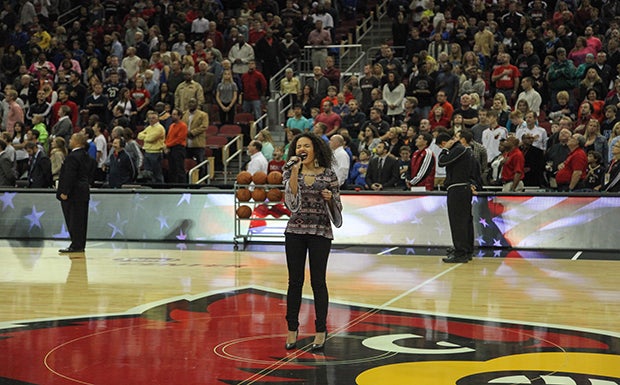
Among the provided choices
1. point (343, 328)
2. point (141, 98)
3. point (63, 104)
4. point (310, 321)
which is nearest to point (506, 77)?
point (141, 98)

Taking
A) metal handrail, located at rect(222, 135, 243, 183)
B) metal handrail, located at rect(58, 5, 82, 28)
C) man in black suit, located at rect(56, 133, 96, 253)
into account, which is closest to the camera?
man in black suit, located at rect(56, 133, 96, 253)

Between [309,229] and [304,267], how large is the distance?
13.4 inches

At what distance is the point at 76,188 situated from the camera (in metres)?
16.0

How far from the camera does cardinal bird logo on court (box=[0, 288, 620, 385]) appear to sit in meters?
7.40

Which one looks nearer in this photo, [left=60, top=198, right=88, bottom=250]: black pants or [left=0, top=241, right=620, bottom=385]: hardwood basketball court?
[left=0, top=241, right=620, bottom=385]: hardwood basketball court

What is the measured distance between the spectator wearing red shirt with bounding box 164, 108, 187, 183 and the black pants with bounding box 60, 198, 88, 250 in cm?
487

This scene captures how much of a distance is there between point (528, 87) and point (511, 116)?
136 centimetres

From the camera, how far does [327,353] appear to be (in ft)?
27.2

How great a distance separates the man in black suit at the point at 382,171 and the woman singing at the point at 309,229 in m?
9.29

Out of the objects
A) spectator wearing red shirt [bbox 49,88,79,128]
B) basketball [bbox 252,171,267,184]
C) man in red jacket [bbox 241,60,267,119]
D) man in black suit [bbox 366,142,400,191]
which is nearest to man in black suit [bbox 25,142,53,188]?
spectator wearing red shirt [bbox 49,88,79,128]

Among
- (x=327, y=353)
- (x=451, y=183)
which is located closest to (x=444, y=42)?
(x=451, y=183)

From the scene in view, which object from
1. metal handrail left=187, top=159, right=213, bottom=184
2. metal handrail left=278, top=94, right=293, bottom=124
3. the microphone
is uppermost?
metal handrail left=278, top=94, right=293, bottom=124

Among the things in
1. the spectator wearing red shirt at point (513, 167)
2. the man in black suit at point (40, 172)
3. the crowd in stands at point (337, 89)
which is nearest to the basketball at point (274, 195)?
the crowd in stands at point (337, 89)

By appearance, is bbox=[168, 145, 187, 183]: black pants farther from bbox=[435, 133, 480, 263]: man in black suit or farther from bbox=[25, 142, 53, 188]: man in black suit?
bbox=[435, 133, 480, 263]: man in black suit
